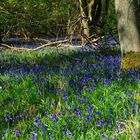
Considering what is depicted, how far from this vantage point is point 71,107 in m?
4.93

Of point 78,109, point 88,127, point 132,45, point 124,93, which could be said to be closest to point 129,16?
point 132,45

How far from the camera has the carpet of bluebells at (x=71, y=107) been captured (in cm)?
395

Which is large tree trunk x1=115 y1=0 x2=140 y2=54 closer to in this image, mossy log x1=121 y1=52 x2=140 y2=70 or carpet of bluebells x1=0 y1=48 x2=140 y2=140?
mossy log x1=121 y1=52 x2=140 y2=70

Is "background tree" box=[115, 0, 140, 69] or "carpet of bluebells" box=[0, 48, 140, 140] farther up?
"background tree" box=[115, 0, 140, 69]

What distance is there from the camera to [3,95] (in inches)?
238

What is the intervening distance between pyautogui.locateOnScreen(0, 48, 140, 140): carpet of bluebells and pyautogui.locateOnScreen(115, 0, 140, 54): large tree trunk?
1.01 m

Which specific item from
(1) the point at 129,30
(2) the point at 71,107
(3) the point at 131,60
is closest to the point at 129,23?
(1) the point at 129,30

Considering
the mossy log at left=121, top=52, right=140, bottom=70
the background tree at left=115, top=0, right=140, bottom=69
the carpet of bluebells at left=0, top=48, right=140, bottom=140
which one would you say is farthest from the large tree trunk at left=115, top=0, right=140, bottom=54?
the carpet of bluebells at left=0, top=48, right=140, bottom=140

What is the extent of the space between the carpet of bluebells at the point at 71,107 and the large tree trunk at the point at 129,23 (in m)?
1.01

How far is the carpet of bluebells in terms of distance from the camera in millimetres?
3951

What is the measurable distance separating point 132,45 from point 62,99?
9.88 feet

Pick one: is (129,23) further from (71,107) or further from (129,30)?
(71,107)

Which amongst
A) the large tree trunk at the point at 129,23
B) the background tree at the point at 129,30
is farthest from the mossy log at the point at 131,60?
the large tree trunk at the point at 129,23

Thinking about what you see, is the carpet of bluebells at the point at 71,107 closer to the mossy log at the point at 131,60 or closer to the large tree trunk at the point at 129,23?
the mossy log at the point at 131,60
